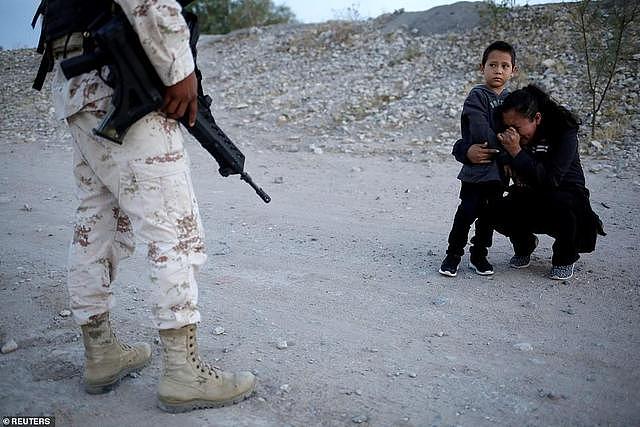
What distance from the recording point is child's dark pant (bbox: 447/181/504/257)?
321 cm

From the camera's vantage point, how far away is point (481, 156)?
3066 millimetres

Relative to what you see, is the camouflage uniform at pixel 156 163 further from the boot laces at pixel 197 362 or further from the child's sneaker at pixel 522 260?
the child's sneaker at pixel 522 260

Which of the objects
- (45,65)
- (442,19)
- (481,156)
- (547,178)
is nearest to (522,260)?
(547,178)

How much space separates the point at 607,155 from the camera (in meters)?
6.28

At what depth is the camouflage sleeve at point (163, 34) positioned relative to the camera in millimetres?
1659

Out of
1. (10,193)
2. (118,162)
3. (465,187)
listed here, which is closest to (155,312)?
(118,162)

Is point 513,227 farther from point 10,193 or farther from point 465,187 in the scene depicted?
point 10,193

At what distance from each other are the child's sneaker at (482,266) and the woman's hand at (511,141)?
67cm

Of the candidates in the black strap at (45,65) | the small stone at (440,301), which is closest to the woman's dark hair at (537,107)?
the small stone at (440,301)

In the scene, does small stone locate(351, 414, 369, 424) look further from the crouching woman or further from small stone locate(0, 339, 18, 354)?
the crouching woman

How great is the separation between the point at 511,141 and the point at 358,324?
4.29ft

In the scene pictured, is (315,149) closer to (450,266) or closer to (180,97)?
(450,266)

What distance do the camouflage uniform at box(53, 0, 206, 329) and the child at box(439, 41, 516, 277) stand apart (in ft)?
5.93

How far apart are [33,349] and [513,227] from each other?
8.54 feet
